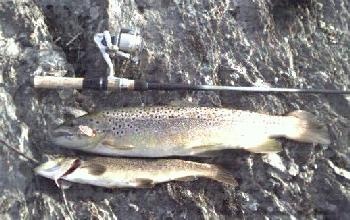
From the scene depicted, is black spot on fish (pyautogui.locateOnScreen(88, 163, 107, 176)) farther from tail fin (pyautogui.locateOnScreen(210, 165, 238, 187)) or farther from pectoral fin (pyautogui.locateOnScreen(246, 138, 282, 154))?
pectoral fin (pyautogui.locateOnScreen(246, 138, 282, 154))

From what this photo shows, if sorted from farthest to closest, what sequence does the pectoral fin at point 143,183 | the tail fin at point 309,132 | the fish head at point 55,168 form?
the tail fin at point 309,132 < the pectoral fin at point 143,183 < the fish head at point 55,168

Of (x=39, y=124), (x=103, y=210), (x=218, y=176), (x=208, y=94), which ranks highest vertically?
(x=208, y=94)

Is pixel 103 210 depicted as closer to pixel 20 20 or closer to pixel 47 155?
pixel 47 155

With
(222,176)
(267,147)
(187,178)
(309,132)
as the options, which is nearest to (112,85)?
(187,178)

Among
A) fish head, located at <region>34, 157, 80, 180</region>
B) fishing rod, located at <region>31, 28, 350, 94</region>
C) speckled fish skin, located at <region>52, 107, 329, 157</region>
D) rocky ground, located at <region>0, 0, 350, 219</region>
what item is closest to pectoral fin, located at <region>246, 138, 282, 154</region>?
speckled fish skin, located at <region>52, 107, 329, 157</region>

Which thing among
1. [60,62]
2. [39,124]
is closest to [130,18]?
[60,62]

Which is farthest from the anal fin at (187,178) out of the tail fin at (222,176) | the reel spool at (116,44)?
the reel spool at (116,44)

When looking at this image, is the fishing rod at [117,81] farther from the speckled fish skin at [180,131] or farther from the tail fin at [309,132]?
the tail fin at [309,132]
